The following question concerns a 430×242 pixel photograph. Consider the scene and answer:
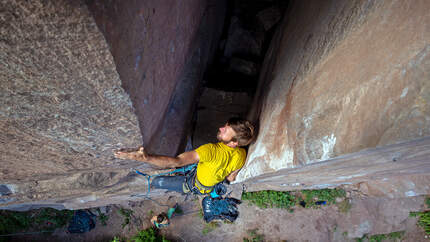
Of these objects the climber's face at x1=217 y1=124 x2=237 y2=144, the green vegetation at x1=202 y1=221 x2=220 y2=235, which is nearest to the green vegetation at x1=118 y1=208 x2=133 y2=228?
the green vegetation at x1=202 y1=221 x2=220 y2=235

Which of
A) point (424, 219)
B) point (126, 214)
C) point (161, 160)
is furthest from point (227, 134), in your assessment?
point (424, 219)

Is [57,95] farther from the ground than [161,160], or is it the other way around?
[57,95]

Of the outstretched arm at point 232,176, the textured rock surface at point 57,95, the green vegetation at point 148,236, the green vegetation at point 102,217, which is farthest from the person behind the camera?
the green vegetation at point 102,217

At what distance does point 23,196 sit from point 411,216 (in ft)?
19.5

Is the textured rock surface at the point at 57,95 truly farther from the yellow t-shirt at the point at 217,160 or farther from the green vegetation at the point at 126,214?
the green vegetation at the point at 126,214

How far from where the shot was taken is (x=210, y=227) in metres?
4.39

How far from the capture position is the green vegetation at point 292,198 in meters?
4.15

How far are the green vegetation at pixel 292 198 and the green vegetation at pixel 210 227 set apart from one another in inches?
29.4

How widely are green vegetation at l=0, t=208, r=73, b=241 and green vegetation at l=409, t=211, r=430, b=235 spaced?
6.47 m

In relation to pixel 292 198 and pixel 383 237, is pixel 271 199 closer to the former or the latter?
pixel 292 198

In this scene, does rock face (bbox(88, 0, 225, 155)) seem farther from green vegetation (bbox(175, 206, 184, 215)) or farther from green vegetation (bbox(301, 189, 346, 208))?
green vegetation (bbox(301, 189, 346, 208))

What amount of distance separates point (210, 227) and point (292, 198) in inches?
64.9

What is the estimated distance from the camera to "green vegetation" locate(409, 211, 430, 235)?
3.99m

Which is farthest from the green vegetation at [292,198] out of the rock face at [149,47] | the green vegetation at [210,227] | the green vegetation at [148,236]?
the rock face at [149,47]
